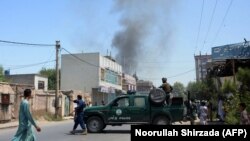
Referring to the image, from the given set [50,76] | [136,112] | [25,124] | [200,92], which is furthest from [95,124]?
[50,76]

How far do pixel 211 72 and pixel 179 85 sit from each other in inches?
5821

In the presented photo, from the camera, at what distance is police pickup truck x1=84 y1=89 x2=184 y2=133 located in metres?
18.4

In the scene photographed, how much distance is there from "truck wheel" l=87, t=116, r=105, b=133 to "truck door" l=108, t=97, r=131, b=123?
1.46ft

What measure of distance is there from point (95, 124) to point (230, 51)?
1328cm

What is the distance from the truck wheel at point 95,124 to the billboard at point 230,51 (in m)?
11.2

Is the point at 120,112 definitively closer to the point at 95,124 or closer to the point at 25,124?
the point at 95,124

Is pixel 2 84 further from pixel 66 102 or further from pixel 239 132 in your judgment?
pixel 239 132

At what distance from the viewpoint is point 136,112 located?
1869cm

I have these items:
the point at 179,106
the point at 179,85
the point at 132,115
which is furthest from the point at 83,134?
the point at 179,85

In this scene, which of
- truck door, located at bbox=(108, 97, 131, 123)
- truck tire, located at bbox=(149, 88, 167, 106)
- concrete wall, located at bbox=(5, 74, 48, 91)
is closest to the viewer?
truck tire, located at bbox=(149, 88, 167, 106)

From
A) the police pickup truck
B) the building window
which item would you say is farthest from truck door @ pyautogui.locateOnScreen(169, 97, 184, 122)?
the building window

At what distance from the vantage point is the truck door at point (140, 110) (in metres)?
18.6

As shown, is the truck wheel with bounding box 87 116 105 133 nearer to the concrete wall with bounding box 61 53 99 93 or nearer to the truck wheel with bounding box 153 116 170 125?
the truck wheel with bounding box 153 116 170 125

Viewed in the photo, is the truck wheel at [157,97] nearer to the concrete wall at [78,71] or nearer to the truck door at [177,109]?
the truck door at [177,109]
